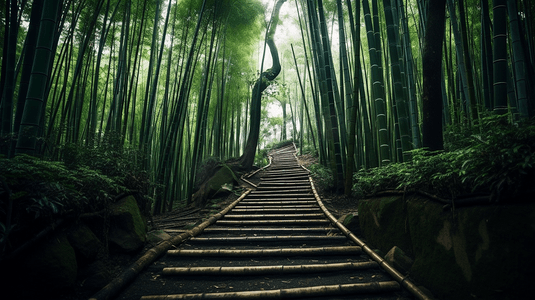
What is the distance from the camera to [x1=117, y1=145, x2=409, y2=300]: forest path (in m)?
1.45

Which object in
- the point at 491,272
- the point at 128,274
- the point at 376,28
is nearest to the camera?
the point at 491,272

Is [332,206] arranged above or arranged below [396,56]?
below

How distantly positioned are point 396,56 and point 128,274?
Answer: 2.91 m

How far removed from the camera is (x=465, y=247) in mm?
1208

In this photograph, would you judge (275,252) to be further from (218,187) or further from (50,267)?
(218,187)

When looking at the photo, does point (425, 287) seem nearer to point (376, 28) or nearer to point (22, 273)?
point (22, 273)

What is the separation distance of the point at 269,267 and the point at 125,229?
3.74 feet

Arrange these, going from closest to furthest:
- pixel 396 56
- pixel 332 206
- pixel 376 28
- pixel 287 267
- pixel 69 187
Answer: pixel 69 187 → pixel 287 267 → pixel 396 56 → pixel 376 28 → pixel 332 206

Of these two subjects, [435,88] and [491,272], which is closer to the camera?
[491,272]

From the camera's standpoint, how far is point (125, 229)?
187cm

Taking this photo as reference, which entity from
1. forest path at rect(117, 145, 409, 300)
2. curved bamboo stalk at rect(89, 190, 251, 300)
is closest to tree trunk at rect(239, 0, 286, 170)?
forest path at rect(117, 145, 409, 300)

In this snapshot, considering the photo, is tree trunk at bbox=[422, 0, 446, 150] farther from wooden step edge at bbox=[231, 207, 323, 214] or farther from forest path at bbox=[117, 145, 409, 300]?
wooden step edge at bbox=[231, 207, 323, 214]

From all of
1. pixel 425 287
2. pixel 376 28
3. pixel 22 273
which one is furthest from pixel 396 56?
pixel 22 273

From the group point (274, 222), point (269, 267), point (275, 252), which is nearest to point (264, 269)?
point (269, 267)
